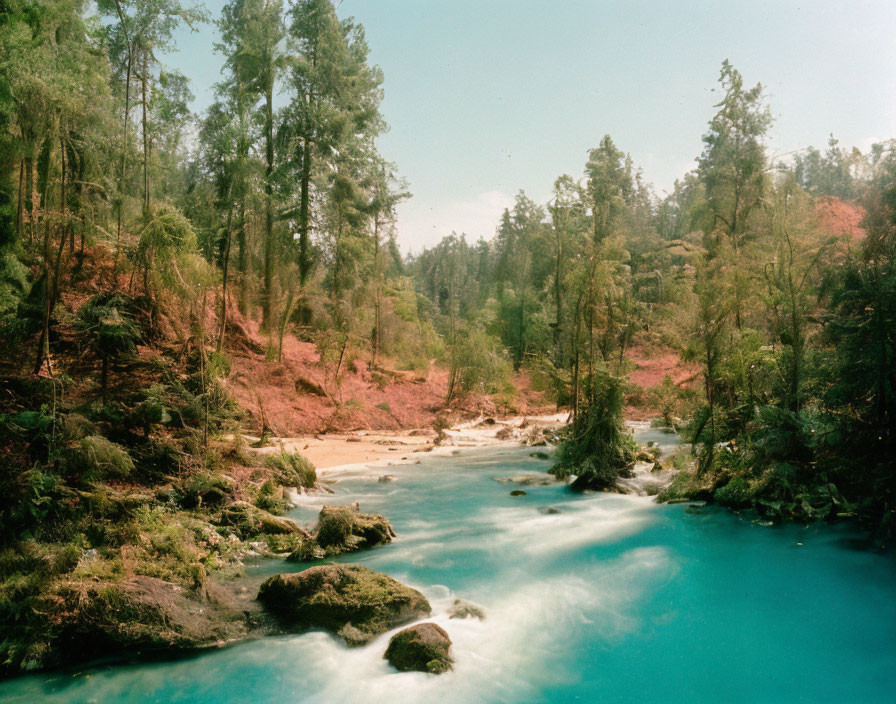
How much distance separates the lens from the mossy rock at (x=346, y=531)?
8727 mm

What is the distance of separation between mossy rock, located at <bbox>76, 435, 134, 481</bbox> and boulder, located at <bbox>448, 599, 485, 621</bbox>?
520cm

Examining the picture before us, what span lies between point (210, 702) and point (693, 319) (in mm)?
9735

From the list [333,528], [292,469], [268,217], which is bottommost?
[333,528]

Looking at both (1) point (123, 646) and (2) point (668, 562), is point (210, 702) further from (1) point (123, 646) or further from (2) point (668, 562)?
(2) point (668, 562)

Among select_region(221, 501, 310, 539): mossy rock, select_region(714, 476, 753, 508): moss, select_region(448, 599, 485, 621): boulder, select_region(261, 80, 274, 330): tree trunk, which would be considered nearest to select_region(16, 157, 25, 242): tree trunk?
select_region(221, 501, 310, 539): mossy rock

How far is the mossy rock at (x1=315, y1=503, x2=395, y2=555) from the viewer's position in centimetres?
873

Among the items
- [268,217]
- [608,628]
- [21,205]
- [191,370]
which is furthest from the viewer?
[268,217]

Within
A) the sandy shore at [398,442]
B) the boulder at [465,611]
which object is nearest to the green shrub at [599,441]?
the sandy shore at [398,442]

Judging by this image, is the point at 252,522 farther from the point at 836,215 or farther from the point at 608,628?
the point at 836,215

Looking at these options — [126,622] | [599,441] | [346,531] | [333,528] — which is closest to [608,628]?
[346,531]

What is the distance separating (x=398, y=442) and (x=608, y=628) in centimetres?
1346

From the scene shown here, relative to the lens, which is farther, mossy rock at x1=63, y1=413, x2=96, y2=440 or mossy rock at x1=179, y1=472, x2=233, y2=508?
mossy rock at x1=179, y1=472, x2=233, y2=508

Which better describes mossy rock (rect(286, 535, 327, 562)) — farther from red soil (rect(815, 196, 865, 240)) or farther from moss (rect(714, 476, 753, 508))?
red soil (rect(815, 196, 865, 240))

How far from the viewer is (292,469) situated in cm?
1228
